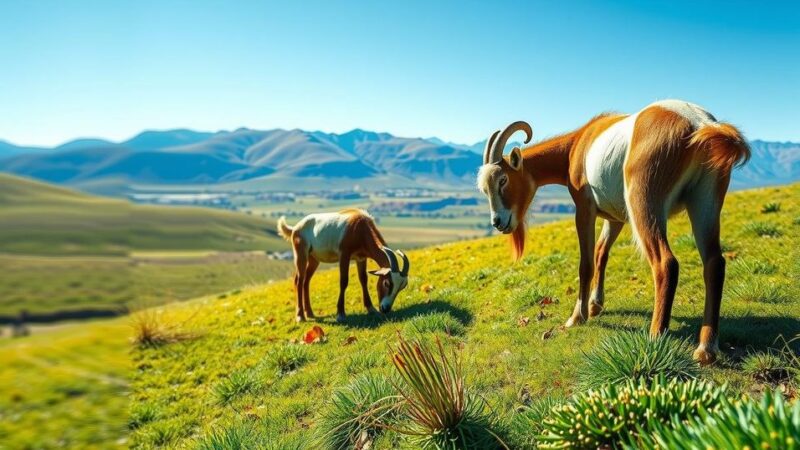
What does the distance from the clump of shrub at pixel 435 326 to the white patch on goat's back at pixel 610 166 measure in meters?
3.96

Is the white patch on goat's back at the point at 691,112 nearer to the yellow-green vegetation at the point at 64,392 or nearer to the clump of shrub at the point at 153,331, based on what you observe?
the yellow-green vegetation at the point at 64,392

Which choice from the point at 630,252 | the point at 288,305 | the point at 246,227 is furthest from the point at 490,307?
the point at 246,227

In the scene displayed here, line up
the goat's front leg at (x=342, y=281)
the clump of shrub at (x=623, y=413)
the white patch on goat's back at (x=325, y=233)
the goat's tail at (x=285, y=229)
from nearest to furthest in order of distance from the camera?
the clump of shrub at (x=623, y=413) < the goat's front leg at (x=342, y=281) < the white patch on goat's back at (x=325, y=233) < the goat's tail at (x=285, y=229)

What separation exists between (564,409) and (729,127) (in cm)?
478

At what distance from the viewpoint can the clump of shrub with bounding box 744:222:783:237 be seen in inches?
506

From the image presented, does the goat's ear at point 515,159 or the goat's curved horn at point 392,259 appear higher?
the goat's ear at point 515,159

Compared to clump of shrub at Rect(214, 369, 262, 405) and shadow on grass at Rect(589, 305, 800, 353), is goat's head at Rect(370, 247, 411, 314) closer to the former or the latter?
clump of shrub at Rect(214, 369, 262, 405)

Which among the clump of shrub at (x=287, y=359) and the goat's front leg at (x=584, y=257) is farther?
the clump of shrub at (x=287, y=359)

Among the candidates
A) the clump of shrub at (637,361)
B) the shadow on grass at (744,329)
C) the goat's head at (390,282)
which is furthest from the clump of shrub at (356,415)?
the goat's head at (390,282)


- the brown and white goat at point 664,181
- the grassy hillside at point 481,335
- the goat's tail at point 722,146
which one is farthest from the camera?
A: the grassy hillside at point 481,335

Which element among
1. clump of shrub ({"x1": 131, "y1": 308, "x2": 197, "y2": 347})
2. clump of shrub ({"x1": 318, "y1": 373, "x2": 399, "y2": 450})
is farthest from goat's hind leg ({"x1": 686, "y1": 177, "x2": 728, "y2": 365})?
clump of shrub ({"x1": 131, "y1": 308, "x2": 197, "y2": 347})

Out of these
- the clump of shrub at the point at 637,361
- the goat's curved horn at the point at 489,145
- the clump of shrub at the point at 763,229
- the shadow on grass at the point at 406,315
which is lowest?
the shadow on grass at the point at 406,315

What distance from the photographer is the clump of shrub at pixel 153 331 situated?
1362 cm

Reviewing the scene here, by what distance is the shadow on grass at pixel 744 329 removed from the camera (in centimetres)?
696
